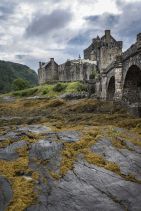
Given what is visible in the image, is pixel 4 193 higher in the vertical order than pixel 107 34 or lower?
lower

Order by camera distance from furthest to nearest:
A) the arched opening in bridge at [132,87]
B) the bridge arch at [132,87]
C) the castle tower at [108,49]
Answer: the castle tower at [108,49] → the bridge arch at [132,87] → the arched opening in bridge at [132,87]

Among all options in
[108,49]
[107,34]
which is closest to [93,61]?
[108,49]

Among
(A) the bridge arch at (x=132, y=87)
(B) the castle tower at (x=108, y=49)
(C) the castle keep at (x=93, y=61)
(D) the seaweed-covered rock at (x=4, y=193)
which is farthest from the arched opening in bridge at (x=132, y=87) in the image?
(B) the castle tower at (x=108, y=49)

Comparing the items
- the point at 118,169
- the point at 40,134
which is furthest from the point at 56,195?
the point at 40,134

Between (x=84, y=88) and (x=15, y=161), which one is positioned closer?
(x=15, y=161)

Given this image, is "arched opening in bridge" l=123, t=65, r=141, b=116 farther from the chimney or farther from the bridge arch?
the chimney

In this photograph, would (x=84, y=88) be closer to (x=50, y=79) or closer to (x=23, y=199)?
(x=50, y=79)

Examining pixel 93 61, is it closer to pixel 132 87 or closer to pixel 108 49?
pixel 108 49

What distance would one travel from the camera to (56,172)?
14047 millimetres

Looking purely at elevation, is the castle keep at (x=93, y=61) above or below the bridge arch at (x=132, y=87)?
above

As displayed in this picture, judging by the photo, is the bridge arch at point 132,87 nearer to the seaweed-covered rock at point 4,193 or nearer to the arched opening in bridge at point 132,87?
the arched opening in bridge at point 132,87

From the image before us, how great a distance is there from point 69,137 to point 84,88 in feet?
216

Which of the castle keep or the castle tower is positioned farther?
the castle tower

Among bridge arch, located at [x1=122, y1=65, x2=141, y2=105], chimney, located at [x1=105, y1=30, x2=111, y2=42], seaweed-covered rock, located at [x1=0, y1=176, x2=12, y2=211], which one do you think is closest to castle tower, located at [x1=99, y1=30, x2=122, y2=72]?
chimney, located at [x1=105, y1=30, x2=111, y2=42]
